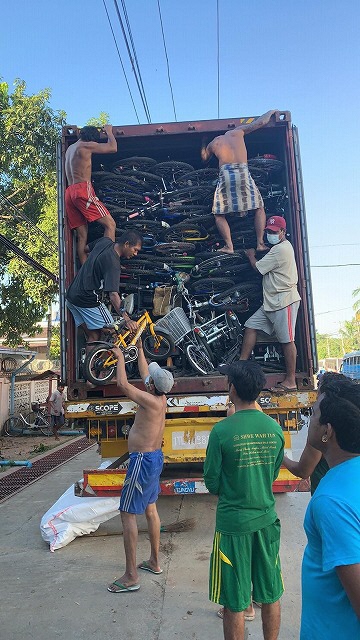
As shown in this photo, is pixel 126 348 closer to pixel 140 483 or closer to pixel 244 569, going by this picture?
pixel 140 483

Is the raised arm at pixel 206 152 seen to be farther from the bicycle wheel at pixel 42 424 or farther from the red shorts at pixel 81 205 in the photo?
the bicycle wheel at pixel 42 424

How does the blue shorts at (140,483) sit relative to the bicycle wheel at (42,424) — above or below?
above

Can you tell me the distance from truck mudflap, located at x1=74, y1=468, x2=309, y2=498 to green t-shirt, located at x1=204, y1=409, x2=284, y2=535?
184 cm

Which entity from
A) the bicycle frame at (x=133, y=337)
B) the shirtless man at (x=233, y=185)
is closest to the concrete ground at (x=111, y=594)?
the bicycle frame at (x=133, y=337)

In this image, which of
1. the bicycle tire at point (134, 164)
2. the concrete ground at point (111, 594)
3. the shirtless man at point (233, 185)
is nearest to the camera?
the concrete ground at point (111, 594)

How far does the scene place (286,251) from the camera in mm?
4703

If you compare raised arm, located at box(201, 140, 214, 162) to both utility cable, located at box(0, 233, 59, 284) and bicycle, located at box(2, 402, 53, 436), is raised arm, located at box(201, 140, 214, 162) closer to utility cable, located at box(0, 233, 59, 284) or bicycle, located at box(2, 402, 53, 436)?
utility cable, located at box(0, 233, 59, 284)

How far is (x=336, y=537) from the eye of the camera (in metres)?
1.34

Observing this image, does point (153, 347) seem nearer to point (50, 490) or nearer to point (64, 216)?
point (64, 216)

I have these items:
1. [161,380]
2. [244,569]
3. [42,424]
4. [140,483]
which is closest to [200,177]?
[161,380]

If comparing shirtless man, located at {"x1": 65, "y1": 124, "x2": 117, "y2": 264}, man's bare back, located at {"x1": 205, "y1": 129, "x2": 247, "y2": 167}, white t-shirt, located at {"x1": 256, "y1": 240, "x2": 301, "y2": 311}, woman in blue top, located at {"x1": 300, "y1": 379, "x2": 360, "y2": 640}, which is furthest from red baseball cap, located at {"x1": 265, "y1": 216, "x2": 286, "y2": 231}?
woman in blue top, located at {"x1": 300, "y1": 379, "x2": 360, "y2": 640}

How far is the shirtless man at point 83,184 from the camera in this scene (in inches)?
193

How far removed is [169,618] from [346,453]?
7.31ft

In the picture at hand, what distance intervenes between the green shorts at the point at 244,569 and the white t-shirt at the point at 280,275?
254 cm
